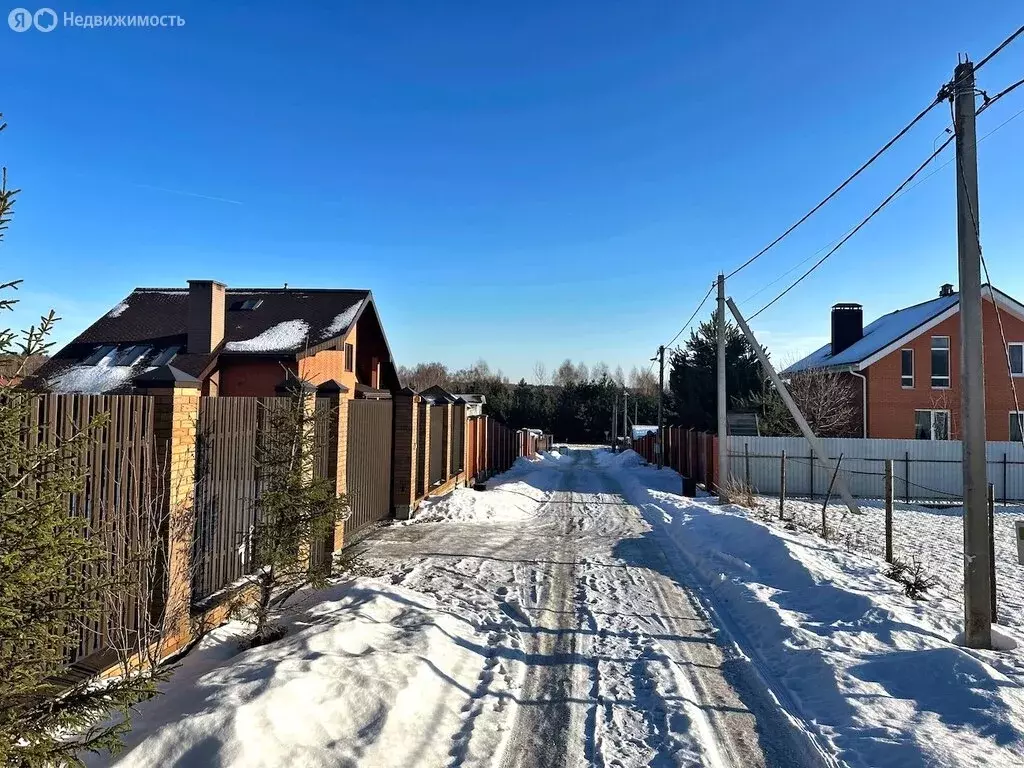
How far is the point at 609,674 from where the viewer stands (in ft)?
16.0

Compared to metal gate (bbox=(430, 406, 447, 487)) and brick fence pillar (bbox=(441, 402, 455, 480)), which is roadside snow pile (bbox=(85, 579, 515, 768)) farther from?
brick fence pillar (bbox=(441, 402, 455, 480))

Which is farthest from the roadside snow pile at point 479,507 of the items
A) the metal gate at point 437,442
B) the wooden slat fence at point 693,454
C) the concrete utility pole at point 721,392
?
the wooden slat fence at point 693,454

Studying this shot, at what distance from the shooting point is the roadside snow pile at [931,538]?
764cm

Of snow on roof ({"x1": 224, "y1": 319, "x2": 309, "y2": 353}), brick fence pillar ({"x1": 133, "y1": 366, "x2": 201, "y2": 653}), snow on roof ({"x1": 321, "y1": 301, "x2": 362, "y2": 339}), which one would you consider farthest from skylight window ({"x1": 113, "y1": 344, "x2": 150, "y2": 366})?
brick fence pillar ({"x1": 133, "y1": 366, "x2": 201, "y2": 653})

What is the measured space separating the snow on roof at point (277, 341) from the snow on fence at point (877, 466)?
13.0m

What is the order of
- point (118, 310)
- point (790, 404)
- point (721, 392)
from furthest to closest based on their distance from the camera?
point (118, 310) → point (721, 392) → point (790, 404)

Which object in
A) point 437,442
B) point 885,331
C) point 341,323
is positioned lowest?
point 437,442

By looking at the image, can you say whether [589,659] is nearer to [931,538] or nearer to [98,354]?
[931,538]

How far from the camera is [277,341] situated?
54.5ft

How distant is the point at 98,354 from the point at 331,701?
56.3ft

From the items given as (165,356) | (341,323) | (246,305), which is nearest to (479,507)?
(341,323)

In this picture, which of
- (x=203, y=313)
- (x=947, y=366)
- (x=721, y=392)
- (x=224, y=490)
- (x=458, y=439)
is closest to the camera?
(x=224, y=490)

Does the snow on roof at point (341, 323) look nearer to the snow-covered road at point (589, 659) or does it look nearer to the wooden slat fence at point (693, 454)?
the snow-covered road at point (589, 659)

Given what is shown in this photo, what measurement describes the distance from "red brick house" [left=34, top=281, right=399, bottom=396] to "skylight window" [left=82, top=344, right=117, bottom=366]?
28 mm
